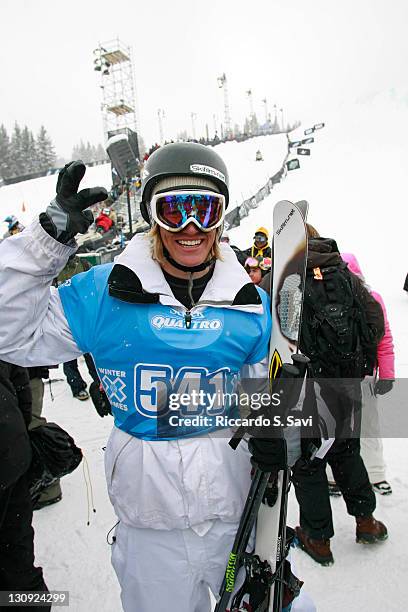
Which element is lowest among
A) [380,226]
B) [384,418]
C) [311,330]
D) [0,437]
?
[384,418]

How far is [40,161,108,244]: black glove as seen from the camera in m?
1.45

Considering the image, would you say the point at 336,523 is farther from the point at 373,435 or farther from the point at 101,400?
the point at 101,400

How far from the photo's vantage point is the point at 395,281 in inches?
446

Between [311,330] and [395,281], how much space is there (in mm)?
9814

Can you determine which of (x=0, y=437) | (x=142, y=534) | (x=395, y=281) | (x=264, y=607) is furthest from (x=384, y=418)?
(x=395, y=281)

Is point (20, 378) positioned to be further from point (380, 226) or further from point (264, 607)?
point (380, 226)

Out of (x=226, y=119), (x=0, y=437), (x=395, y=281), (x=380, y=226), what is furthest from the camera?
(x=226, y=119)

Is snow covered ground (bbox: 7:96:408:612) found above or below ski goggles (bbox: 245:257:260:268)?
below

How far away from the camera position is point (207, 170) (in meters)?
1.80

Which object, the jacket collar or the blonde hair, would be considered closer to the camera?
the jacket collar

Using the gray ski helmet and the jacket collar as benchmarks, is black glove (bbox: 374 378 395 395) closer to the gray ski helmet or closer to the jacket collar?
the jacket collar

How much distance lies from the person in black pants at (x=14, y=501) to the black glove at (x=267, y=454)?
1179mm

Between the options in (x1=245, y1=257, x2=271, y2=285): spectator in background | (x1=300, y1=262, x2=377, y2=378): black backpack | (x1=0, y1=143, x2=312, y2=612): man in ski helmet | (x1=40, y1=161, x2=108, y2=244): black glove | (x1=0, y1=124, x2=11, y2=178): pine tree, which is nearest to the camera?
(x1=40, y1=161, x2=108, y2=244): black glove

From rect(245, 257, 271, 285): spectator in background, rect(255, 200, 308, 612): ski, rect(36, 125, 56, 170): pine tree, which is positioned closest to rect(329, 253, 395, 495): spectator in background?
rect(255, 200, 308, 612): ski
